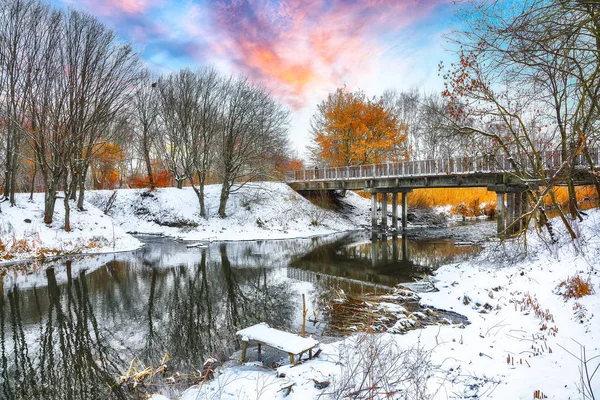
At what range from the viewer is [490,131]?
12.4 meters

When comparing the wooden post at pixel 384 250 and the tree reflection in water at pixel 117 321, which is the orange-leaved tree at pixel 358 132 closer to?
the wooden post at pixel 384 250

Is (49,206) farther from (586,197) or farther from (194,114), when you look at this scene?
(586,197)

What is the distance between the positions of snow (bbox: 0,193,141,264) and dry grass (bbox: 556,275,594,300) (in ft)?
64.9

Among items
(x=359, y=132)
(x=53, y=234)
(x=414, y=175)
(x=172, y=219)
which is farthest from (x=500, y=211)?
(x=53, y=234)

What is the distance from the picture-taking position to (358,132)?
34.7m

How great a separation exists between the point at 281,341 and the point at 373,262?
1207 centimetres

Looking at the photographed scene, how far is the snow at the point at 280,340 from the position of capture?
5.98 m

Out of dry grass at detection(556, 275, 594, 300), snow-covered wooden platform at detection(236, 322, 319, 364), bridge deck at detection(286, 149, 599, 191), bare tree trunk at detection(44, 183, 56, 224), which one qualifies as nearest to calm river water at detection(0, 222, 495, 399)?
snow-covered wooden platform at detection(236, 322, 319, 364)

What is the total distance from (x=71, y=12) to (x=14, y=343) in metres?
17.4

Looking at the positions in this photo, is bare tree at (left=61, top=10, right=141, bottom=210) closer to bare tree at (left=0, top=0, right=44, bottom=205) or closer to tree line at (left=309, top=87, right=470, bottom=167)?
bare tree at (left=0, top=0, right=44, bottom=205)

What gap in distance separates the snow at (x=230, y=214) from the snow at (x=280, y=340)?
19.4 meters

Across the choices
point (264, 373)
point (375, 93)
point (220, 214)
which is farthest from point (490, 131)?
point (375, 93)

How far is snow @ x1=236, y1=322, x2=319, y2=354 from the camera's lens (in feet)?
19.6

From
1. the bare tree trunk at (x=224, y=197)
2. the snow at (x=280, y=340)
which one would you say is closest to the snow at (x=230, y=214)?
the bare tree trunk at (x=224, y=197)
